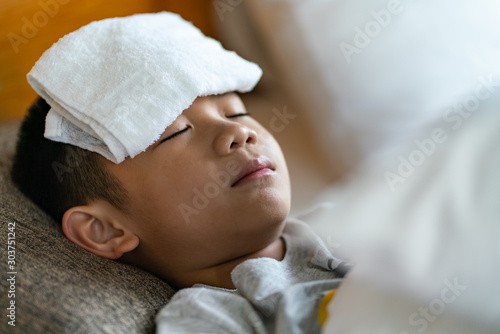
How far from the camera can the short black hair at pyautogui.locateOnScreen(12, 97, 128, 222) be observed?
3.22 ft

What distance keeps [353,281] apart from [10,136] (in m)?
0.96

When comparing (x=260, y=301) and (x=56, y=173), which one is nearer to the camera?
(x=260, y=301)

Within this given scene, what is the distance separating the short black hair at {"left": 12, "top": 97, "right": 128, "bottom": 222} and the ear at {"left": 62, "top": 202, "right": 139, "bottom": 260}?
0.09 feet

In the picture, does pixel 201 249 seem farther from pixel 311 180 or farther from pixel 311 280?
pixel 311 180

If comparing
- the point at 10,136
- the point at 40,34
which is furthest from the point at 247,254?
the point at 40,34

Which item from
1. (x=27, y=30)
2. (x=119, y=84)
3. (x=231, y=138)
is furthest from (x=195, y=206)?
(x=27, y=30)

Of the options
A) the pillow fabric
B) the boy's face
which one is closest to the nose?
the boy's face

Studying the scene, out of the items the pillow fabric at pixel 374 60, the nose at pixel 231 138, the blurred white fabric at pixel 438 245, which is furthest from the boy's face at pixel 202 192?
the pillow fabric at pixel 374 60

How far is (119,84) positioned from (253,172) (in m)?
0.29

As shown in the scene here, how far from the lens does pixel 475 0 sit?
1.22 metres

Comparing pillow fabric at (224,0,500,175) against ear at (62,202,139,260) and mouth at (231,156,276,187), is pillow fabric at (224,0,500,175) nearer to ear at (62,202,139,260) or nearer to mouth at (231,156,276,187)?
mouth at (231,156,276,187)

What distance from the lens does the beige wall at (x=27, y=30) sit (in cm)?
139

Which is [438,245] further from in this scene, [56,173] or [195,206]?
[56,173]

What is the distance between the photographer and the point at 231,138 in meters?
0.95
